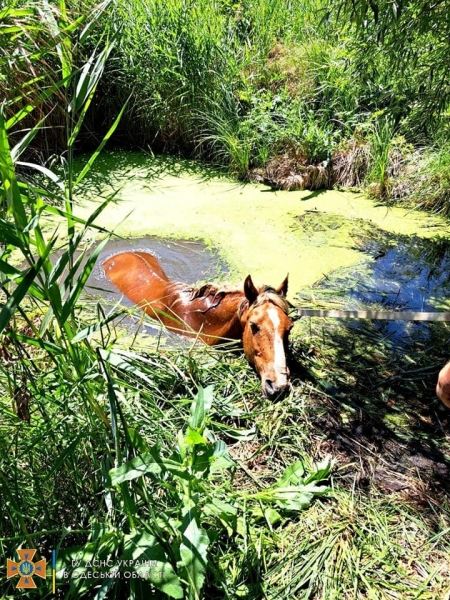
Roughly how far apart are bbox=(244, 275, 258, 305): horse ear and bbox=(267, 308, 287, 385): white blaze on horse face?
0.22 meters

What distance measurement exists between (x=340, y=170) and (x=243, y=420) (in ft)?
13.4

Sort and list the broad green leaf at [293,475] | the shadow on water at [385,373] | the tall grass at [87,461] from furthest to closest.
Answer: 1. the shadow on water at [385,373]
2. the broad green leaf at [293,475]
3. the tall grass at [87,461]

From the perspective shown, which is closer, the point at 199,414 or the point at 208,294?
the point at 199,414

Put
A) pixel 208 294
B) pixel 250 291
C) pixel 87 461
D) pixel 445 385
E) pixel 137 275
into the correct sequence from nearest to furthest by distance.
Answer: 1. pixel 87 461
2. pixel 445 385
3. pixel 250 291
4. pixel 208 294
5. pixel 137 275

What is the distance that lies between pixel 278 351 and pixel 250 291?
1.48 feet

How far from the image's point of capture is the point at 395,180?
5609 mm

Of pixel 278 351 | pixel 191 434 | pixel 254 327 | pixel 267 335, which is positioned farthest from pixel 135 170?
pixel 191 434

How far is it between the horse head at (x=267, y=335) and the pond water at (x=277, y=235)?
2.82 ft

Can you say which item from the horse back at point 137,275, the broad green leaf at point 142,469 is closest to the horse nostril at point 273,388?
the broad green leaf at point 142,469

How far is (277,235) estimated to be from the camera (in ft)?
16.1

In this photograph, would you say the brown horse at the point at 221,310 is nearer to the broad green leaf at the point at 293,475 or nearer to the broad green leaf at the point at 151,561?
the broad green leaf at the point at 293,475

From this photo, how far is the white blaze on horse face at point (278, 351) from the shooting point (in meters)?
2.79

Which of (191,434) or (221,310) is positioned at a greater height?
(191,434)

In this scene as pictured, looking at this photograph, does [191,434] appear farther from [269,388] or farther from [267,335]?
[267,335]
